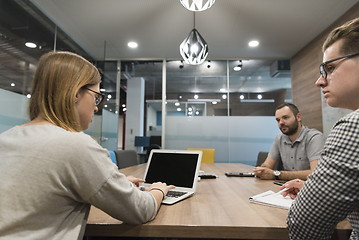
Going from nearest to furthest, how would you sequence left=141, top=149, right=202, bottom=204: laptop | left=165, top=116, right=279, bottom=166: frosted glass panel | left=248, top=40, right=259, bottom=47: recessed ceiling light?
left=141, top=149, right=202, bottom=204: laptop → left=248, top=40, right=259, bottom=47: recessed ceiling light → left=165, top=116, right=279, bottom=166: frosted glass panel

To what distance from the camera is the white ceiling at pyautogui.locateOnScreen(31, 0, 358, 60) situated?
3.12 meters

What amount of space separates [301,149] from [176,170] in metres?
1.44

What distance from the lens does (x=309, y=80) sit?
14.1 feet

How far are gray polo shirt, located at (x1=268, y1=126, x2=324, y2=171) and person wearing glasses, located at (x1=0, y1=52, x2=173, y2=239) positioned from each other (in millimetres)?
1803

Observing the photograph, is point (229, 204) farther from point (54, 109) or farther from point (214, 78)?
point (214, 78)

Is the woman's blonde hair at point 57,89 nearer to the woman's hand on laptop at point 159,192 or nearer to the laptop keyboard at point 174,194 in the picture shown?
the woman's hand on laptop at point 159,192

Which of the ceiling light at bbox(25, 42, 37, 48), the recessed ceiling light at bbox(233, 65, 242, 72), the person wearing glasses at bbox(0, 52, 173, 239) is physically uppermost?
the recessed ceiling light at bbox(233, 65, 242, 72)

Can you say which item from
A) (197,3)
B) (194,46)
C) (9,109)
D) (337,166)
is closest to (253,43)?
(194,46)

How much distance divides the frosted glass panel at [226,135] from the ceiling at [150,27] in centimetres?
143

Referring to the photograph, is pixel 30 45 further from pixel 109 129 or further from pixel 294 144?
pixel 294 144

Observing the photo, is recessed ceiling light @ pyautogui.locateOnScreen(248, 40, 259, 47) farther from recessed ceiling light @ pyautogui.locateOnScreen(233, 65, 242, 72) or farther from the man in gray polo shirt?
the man in gray polo shirt

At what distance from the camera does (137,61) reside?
5.30 meters

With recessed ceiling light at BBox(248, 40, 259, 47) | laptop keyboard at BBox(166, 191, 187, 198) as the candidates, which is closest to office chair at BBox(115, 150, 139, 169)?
laptop keyboard at BBox(166, 191, 187, 198)

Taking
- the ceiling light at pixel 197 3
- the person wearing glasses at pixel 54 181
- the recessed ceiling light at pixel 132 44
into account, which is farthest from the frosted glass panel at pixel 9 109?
the recessed ceiling light at pixel 132 44
